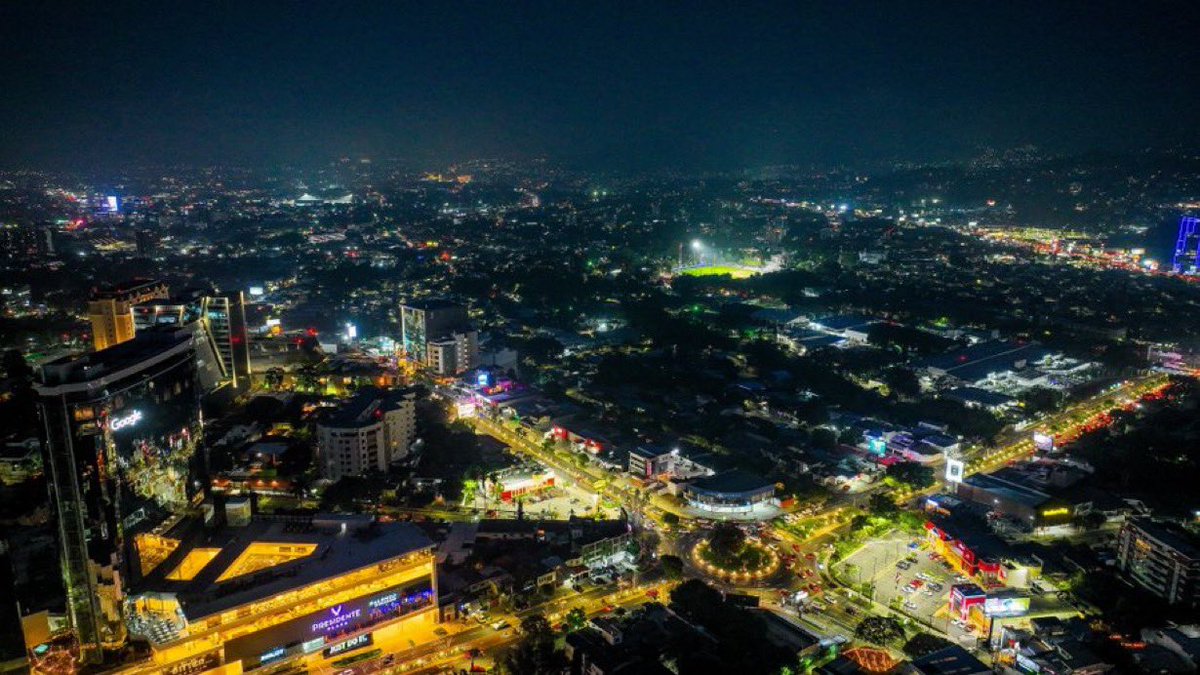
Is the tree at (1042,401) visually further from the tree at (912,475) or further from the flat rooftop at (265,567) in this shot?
the flat rooftop at (265,567)

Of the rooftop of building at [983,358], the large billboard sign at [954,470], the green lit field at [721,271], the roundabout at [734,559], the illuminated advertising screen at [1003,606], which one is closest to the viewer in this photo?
the illuminated advertising screen at [1003,606]

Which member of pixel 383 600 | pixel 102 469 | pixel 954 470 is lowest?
pixel 954 470

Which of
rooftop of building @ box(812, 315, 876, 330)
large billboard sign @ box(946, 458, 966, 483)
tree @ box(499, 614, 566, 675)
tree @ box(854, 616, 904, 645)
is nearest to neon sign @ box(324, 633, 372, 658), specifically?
tree @ box(499, 614, 566, 675)

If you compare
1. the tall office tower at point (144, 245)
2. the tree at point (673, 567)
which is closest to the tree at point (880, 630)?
the tree at point (673, 567)

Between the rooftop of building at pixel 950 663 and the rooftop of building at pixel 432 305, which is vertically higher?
the rooftop of building at pixel 432 305

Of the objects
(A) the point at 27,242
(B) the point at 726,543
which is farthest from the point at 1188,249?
(A) the point at 27,242

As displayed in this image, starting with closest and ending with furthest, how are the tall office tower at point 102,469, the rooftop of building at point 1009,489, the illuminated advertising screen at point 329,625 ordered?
the illuminated advertising screen at point 329,625, the tall office tower at point 102,469, the rooftop of building at point 1009,489

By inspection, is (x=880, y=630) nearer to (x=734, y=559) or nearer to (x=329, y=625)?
(x=734, y=559)
